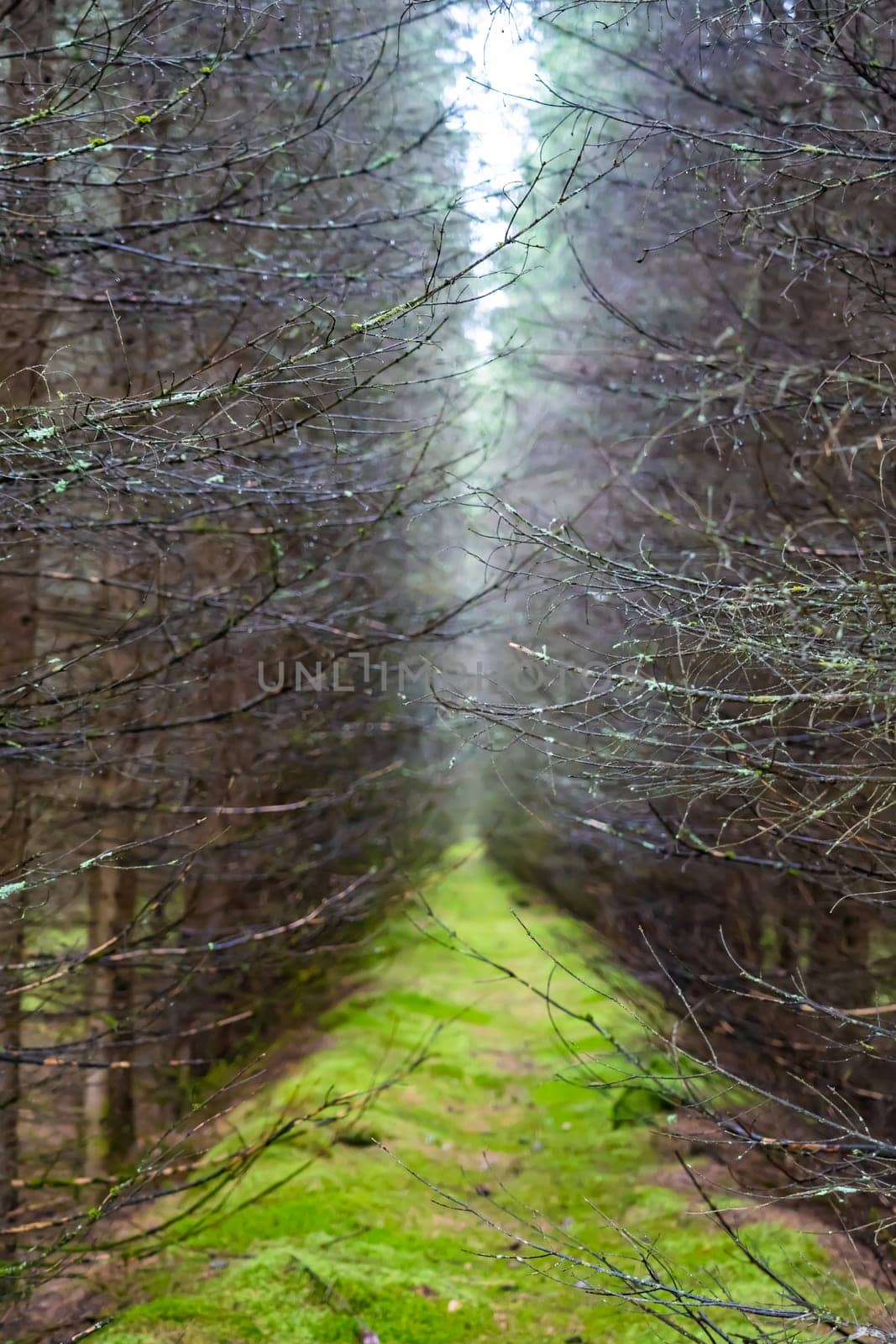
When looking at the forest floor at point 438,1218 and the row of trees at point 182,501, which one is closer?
the row of trees at point 182,501

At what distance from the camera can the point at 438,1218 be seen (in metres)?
5.96

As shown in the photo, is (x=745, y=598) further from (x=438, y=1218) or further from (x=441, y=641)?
(x=438, y=1218)

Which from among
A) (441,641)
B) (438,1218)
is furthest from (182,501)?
(438,1218)

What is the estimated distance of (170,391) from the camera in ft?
8.13

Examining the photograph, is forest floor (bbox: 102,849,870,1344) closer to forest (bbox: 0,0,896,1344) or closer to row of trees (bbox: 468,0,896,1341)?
forest (bbox: 0,0,896,1344)

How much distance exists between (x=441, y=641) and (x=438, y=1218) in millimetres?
3550

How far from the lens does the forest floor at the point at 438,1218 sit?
180 inches

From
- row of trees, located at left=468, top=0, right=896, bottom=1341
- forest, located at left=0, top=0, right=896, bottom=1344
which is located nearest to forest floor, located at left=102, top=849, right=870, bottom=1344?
forest, located at left=0, top=0, right=896, bottom=1344

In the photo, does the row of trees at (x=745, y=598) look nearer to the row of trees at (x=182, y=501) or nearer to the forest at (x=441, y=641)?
the forest at (x=441, y=641)

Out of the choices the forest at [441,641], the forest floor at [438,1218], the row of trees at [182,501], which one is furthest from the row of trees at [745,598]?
the row of trees at [182,501]

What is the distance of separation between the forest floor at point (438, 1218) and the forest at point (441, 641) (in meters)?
0.04

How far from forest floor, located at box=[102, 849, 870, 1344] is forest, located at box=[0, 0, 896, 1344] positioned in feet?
0.13

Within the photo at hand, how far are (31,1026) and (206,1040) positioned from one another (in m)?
2.09

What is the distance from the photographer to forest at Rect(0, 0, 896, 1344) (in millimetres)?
2781
